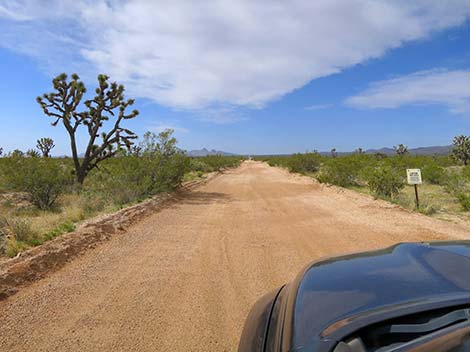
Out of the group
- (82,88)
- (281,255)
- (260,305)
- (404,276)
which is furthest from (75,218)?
(82,88)

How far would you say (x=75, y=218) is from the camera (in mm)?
9656

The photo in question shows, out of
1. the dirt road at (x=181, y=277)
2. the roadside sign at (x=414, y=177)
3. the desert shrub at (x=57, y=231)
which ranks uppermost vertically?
the roadside sign at (x=414, y=177)

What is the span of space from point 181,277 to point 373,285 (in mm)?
3945

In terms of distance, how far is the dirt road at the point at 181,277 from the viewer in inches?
145

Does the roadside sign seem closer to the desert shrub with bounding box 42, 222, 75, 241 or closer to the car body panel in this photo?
the car body panel

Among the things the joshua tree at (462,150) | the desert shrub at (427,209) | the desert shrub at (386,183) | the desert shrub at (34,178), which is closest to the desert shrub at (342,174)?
the desert shrub at (386,183)

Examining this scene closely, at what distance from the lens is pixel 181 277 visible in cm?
533

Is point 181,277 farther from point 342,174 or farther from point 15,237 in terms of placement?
point 342,174

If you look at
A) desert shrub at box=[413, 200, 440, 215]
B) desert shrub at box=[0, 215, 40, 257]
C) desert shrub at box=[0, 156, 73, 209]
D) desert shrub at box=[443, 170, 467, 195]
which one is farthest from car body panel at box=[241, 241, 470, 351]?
desert shrub at box=[443, 170, 467, 195]

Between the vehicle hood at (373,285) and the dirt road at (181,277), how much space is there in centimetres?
180

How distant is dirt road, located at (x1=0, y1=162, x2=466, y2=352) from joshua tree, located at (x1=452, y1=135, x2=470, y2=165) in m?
34.6

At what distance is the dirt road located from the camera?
3688 mm

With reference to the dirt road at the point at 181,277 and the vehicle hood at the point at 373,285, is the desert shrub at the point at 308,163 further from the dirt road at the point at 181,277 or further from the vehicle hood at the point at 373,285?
the vehicle hood at the point at 373,285

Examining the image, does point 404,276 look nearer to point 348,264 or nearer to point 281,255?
point 348,264
